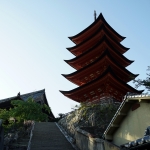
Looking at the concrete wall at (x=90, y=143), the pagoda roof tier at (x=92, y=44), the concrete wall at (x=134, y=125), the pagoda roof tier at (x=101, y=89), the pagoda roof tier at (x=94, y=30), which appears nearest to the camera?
the concrete wall at (x=134, y=125)

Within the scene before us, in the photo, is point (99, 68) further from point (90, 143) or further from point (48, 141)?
point (90, 143)

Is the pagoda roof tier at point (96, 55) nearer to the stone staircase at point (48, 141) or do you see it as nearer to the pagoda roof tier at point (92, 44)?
the pagoda roof tier at point (92, 44)

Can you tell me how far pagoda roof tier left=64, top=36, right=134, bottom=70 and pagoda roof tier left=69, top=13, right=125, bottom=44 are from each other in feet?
14.7

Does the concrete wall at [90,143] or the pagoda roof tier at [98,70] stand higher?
the pagoda roof tier at [98,70]

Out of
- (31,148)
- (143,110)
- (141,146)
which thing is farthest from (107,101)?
(141,146)

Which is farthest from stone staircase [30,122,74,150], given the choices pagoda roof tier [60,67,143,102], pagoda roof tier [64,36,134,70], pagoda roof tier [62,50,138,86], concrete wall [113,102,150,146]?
→ pagoda roof tier [64,36,134,70]

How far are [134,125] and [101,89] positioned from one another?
1410 cm

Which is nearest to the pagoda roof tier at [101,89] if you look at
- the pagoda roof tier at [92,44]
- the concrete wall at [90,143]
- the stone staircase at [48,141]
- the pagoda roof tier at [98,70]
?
the pagoda roof tier at [98,70]

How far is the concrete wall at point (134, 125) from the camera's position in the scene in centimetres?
956

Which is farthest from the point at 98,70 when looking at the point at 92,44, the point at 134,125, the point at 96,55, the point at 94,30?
the point at 134,125

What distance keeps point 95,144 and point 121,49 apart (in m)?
21.5

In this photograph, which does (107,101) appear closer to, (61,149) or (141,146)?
(61,149)

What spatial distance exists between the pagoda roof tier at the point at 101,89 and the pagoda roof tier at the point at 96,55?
189 inches

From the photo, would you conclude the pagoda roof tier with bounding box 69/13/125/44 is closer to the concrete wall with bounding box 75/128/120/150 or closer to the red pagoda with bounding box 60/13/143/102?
the red pagoda with bounding box 60/13/143/102
